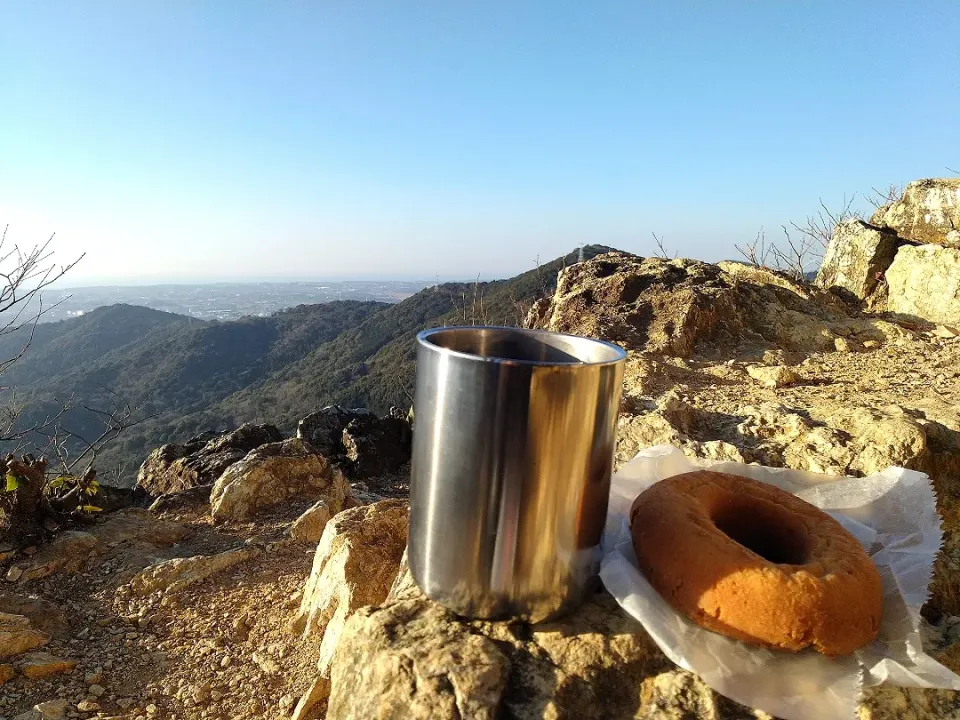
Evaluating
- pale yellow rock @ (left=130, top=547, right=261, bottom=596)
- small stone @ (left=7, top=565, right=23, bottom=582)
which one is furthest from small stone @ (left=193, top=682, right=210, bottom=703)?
small stone @ (left=7, top=565, right=23, bottom=582)

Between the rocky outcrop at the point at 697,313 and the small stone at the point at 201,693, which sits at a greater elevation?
the rocky outcrop at the point at 697,313

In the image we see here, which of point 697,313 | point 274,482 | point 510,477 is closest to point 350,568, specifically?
point 510,477

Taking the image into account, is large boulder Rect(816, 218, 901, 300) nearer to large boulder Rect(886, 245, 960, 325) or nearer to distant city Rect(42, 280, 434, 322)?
large boulder Rect(886, 245, 960, 325)

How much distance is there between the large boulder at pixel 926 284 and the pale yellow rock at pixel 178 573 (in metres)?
7.02

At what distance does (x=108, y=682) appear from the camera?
2691 mm

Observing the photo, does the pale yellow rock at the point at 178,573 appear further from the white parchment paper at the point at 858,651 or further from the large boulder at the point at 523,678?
the white parchment paper at the point at 858,651

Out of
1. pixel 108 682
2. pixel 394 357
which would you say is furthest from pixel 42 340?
pixel 108 682

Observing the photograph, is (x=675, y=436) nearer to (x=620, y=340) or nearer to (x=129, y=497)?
(x=620, y=340)

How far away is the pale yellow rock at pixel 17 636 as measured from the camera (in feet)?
9.16

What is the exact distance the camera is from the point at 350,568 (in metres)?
2.64

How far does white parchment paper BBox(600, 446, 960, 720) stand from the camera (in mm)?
1438

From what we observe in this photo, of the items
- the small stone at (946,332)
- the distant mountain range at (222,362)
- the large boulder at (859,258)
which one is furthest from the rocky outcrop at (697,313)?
the distant mountain range at (222,362)

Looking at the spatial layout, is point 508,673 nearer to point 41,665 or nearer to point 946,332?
point 41,665

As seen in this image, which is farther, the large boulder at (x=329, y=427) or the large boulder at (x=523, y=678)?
the large boulder at (x=329, y=427)
